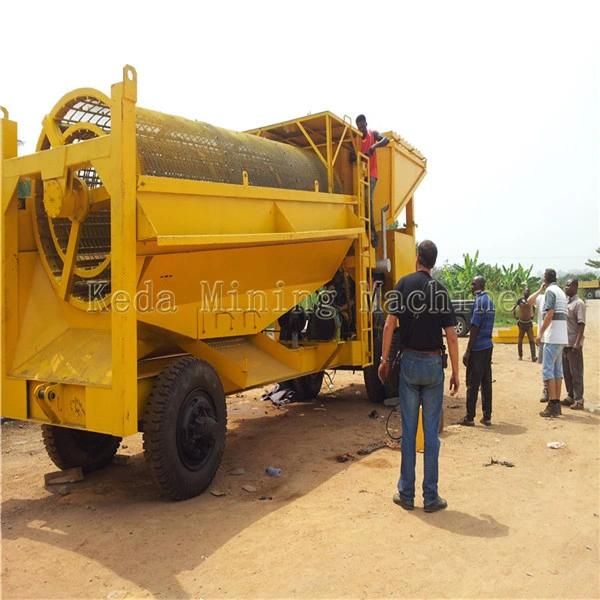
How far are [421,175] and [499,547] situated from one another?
6440 millimetres

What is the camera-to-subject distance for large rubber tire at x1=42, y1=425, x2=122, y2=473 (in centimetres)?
487

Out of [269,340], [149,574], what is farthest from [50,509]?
[269,340]

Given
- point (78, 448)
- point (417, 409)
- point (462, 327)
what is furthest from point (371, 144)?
point (462, 327)

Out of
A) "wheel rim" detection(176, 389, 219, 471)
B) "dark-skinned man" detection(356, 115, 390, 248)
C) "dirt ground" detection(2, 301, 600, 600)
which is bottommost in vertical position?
"dirt ground" detection(2, 301, 600, 600)

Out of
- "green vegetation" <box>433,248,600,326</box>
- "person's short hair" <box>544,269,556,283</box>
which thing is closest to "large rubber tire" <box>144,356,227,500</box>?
"person's short hair" <box>544,269,556,283</box>

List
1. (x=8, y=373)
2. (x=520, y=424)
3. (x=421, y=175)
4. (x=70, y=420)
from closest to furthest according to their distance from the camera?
(x=70, y=420) → (x=8, y=373) → (x=520, y=424) → (x=421, y=175)

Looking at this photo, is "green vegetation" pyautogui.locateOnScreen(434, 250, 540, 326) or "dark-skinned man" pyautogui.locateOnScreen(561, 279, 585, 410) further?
"green vegetation" pyautogui.locateOnScreen(434, 250, 540, 326)

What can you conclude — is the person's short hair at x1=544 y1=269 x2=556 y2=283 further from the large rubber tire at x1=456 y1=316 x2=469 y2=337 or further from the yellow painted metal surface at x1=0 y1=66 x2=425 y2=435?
the large rubber tire at x1=456 y1=316 x2=469 y2=337

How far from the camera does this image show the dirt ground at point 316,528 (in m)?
3.08

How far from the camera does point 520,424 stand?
265 inches

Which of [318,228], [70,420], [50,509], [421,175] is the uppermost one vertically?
[421,175]

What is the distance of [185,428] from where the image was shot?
4.34m

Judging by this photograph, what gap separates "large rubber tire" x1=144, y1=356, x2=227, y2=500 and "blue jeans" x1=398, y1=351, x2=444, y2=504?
1.49 m

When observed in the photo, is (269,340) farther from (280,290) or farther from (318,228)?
(318,228)
